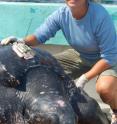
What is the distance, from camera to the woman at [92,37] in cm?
400

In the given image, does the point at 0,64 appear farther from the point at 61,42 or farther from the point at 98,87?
the point at 61,42

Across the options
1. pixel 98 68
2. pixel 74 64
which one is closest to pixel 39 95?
pixel 98 68

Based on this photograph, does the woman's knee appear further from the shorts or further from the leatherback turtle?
the leatherback turtle

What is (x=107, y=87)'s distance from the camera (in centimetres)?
405

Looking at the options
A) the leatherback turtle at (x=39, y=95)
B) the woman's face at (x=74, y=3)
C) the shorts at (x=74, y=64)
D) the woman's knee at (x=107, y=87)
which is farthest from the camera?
the shorts at (x=74, y=64)

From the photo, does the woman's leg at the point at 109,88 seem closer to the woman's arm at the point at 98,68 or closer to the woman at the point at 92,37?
the woman at the point at 92,37

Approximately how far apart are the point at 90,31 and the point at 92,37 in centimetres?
6

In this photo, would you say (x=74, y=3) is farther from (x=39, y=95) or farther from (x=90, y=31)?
(x=39, y=95)

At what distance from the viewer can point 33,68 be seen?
9.54ft

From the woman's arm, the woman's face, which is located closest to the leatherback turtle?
the woman's arm

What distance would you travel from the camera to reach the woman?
13.1 feet

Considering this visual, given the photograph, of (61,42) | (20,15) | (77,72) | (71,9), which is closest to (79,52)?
(77,72)

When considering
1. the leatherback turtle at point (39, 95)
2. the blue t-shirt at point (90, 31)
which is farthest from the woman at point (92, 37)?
the leatherback turtle at point (39, 95)

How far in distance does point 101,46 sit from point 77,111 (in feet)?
4.23
